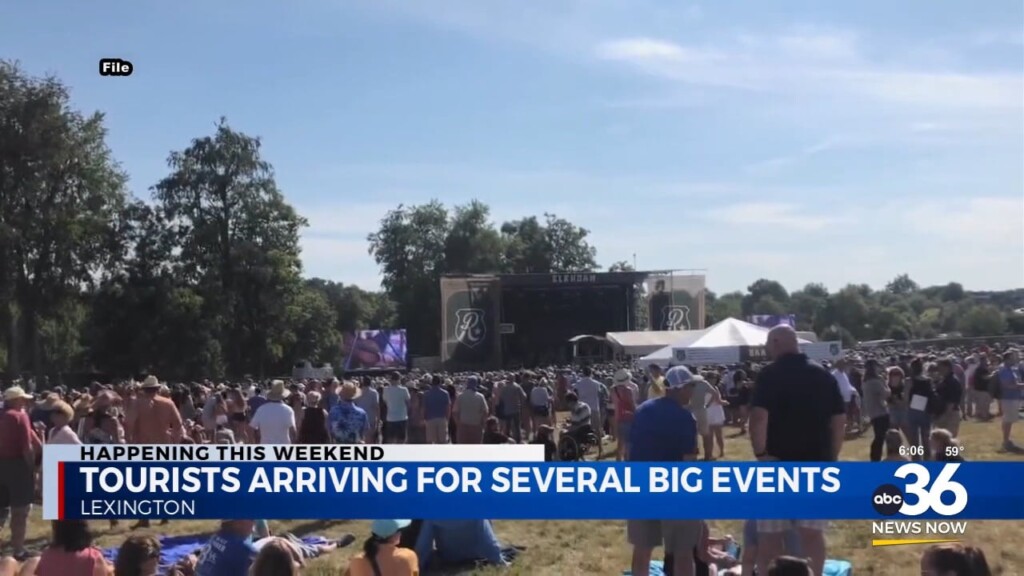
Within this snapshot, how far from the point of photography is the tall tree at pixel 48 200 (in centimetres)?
946

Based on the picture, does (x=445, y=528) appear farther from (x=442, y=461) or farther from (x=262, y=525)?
(x=262, y=525)

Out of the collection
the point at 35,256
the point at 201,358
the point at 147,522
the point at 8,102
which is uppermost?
the point at 8,102

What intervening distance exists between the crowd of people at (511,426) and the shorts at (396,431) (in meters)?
0.02

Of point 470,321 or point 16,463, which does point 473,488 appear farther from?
point 470,321

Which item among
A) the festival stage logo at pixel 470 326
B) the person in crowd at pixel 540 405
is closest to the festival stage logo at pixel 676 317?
the person in crowd at pixel 540 405

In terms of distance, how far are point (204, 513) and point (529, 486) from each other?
2.14 metres

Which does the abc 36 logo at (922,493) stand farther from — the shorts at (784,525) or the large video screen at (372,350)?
the large video screen at (372,350)

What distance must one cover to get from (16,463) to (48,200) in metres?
3.39

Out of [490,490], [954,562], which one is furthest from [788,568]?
[490,490]

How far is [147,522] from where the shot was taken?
346 inches

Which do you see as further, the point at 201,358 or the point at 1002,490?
the point at 201,358

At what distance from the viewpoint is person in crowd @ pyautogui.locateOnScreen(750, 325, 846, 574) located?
489 cm

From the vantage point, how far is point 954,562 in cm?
333

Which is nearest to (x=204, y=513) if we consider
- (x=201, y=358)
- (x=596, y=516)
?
(x=596, y=516)
